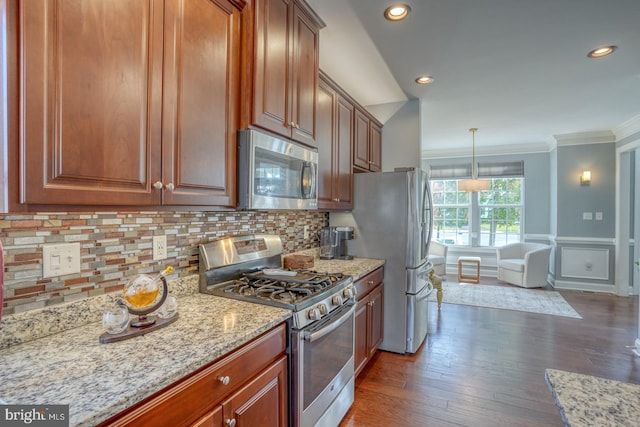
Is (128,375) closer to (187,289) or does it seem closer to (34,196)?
(34,196)

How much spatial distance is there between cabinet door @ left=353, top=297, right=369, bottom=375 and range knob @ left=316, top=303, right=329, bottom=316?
684 millimetres

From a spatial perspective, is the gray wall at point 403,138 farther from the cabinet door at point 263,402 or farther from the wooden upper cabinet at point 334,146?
the cabinet door at point 263,402

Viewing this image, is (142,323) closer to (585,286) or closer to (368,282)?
(368,282)

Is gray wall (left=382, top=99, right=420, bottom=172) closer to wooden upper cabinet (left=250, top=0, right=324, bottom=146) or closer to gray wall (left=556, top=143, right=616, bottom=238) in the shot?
wooden upper cabinet (left=250, top=0, right=324, bottom=146)

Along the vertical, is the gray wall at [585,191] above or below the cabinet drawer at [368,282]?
above

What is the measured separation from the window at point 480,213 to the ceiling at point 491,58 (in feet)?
6.65

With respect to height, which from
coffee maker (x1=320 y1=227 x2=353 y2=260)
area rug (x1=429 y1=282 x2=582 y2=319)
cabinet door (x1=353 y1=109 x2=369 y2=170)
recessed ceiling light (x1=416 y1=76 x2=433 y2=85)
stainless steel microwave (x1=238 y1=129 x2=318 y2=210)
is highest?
recessed ceiling light (x1=416 y1=76 x2=433 y2=85)

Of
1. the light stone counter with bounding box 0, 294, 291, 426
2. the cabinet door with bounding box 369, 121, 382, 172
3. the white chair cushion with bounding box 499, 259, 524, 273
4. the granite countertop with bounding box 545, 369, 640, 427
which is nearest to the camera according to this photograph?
the granite countertop with bounding box 545, 369, 640, 427

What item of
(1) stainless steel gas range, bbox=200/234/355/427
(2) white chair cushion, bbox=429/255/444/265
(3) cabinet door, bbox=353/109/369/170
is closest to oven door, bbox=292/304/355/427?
(1) stainless steel gas range, bbox=200/234/355/427

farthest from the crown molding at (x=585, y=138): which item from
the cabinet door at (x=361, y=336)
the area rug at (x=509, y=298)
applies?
the cabinet door at (x=361, y=336)

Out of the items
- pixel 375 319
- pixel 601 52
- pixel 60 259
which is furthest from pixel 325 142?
pixel 601 52

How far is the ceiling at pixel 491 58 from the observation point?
2012 millimetres

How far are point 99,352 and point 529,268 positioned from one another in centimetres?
592

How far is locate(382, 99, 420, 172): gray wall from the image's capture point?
3.67 meters
